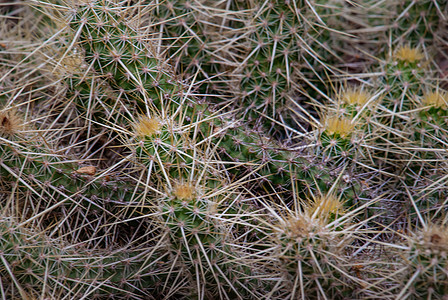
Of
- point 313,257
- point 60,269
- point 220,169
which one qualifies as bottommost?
point 60,269

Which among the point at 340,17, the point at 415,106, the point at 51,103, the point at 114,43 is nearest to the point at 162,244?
the point at 114,43

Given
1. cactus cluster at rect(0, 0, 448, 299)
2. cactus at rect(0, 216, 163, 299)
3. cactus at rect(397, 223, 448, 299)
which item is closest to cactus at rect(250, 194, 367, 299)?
cactus cluster at rect(0, 0, 448, 299)

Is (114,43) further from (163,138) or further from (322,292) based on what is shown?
(322,292)

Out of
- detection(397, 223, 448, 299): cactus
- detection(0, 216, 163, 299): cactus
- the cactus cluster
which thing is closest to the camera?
detection(397, 223, 448, 299): cactus

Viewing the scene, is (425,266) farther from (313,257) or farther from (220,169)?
(220,169)

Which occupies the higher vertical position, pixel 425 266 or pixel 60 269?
pixel 425 266

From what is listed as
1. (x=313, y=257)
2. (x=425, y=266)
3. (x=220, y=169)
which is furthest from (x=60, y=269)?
(x=425, y=266)

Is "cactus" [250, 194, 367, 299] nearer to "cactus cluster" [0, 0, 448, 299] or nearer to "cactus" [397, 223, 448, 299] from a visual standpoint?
"cactus cluster" [0, 0, 448, 299]

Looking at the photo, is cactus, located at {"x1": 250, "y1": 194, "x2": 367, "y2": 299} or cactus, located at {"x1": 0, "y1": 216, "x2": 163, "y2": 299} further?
cactus, located at {"x1": 0, "y1": 216, "x2": 163, "y2": 299}

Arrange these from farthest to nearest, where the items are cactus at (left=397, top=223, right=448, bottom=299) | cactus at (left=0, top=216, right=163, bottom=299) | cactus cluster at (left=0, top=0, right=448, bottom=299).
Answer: cactus at (left=0, top=216, right=163, bottom=299) → cactus cluster at (left=0, top=0, right=448, bottom=299) → cactus at (left=397, top=223, right=448, bottom=299)

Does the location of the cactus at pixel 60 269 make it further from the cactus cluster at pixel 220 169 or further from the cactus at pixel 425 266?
the cactus at pixel 425 266
